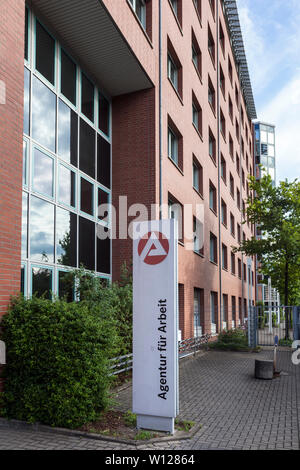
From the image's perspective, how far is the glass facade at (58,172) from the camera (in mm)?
9312

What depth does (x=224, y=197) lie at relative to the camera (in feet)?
93.9

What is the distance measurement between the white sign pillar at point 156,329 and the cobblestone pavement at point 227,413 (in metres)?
0.58

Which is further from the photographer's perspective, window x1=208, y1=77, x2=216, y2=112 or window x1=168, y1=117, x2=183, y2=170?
window x1=208, y1=77, x2=216, y2=112

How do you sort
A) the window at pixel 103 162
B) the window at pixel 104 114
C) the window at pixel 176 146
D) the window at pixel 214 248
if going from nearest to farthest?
the window at pixel 103 162, the window at pixel 104 114, the window at pixel 176 146, the window at pixel 214 248

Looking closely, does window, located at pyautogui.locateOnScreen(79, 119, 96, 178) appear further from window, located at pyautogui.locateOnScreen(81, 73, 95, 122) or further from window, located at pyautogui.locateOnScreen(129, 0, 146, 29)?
window, located at pyautogui.locateOnScreen(129, 0, 146, 29)

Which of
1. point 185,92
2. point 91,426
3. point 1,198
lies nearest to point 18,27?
point 1,198

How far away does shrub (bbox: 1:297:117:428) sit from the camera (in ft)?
20.3

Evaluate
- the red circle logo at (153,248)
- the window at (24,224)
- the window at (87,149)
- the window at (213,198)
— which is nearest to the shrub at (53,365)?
the red circle logo at (153,248)

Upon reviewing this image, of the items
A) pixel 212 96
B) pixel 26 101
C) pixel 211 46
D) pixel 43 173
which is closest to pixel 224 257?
pixel 212 96

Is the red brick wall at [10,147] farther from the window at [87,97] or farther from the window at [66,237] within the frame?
the window at [87,97]

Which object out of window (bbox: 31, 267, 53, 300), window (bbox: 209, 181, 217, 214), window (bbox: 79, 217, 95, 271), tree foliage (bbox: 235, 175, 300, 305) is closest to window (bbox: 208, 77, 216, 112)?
window (bbox: 209, 181, 217, 214)

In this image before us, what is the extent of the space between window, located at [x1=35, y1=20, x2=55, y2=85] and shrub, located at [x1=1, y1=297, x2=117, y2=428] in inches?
228

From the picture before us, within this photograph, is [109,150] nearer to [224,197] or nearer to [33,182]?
[33,182]

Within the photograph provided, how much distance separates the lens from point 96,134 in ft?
42.5
